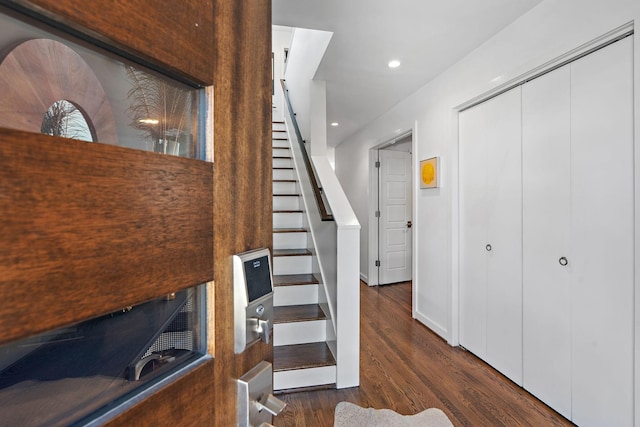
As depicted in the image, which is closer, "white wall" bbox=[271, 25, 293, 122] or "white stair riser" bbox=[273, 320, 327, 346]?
"white stair riser" bbox=[273, 320, 327, 346]

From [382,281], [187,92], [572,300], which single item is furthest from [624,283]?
[382,281]

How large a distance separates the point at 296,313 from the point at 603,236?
2.00 metres

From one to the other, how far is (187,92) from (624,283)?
2.11 metres

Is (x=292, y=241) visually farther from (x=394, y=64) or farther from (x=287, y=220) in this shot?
(x=394, y=64)

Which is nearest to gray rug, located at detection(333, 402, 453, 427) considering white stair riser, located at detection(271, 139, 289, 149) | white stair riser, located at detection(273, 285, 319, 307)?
white stair riser, located at detection(273, 285, 319, 307)

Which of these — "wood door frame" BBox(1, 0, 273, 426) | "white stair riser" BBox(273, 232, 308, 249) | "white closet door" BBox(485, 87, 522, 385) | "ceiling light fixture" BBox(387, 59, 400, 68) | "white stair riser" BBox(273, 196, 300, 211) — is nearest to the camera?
"wood door frame" BBox(1, 0, 273, 426)

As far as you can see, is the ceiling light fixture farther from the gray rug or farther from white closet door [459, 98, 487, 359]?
the gray rug

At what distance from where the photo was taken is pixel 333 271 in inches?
86.0

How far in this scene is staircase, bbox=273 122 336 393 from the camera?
207 centimetres

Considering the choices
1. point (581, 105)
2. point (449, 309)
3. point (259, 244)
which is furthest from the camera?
point (449, 309)

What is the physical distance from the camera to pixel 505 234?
7.44 feet

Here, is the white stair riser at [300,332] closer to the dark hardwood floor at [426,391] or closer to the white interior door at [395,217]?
the dark hardwood floor at [426,391]

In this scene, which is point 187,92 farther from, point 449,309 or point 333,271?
point 449,309

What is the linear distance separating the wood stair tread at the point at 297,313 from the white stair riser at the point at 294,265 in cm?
38
